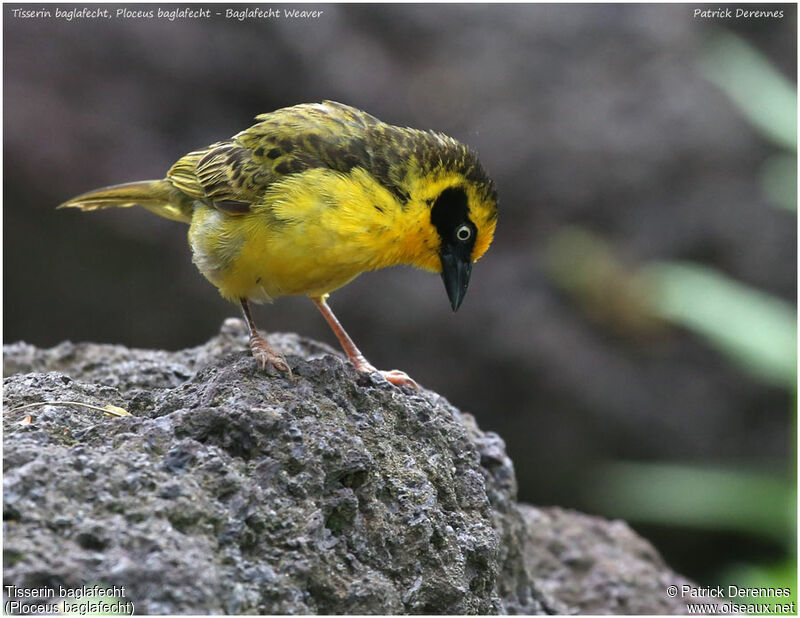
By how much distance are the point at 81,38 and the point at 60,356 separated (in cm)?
566

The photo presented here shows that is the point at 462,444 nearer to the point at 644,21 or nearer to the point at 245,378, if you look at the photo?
the point at 245,378

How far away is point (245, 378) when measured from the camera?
3.40m

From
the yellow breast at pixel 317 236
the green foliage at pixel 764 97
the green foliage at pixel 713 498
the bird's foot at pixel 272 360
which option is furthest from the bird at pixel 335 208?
the green foliage at pixel 764 97

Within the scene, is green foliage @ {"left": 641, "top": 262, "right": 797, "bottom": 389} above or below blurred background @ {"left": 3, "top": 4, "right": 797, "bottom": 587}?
below

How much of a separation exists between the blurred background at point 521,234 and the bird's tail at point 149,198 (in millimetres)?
3774

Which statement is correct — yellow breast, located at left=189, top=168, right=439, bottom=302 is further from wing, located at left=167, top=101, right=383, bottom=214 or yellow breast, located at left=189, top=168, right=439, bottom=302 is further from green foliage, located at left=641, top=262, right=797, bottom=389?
green foliage, located at left=641, top=262, right=797, bottom=389

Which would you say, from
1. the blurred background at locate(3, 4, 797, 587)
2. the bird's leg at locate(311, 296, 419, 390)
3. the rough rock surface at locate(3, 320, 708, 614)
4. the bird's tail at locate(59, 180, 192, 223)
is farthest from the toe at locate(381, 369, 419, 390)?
the blurred background at locate(3, 4, 797, 587)

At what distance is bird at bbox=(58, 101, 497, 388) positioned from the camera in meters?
4.14

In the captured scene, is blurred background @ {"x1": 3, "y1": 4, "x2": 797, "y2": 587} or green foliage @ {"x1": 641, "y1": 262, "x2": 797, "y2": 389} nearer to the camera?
green foliage @ {"x1": 641, "y1": 262, "x2": 797, "y2": 389}

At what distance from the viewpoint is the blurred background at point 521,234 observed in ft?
31.2

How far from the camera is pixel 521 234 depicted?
397 inches

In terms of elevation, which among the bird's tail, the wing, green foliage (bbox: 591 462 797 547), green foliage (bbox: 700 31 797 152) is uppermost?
green foliage (bbox: 700 31 797 152)

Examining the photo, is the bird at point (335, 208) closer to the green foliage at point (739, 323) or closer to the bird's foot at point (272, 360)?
the bird's foot at point (272, 360)

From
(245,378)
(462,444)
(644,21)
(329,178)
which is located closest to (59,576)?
(245,378)
